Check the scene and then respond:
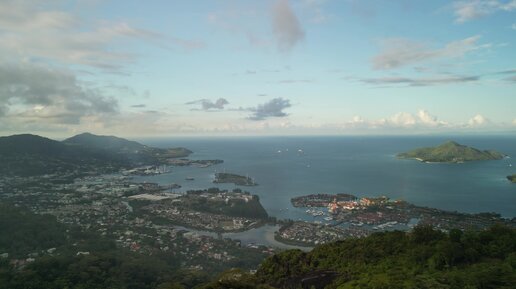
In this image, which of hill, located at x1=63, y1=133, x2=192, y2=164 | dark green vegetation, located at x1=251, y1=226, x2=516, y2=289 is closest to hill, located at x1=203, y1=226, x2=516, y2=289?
dark green vegetation, located at x1=251, y1=226, x2=516, y2=289

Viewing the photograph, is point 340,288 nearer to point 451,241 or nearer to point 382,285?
point 382,285

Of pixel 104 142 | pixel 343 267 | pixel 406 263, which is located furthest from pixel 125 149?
pixel 406 263

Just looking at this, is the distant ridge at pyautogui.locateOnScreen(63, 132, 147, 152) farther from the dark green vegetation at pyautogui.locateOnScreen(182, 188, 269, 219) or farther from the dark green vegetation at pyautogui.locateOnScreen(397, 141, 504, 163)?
the dark green vegetation at pyautogui.locateOnScreen(397, 141, 504, 163)

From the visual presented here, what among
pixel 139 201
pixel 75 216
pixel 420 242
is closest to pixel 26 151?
pixel 139 201

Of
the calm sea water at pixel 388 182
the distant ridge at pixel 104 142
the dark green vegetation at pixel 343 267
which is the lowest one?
the calm sea water at pixel 388 182

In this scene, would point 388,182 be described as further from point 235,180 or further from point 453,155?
point 453,155

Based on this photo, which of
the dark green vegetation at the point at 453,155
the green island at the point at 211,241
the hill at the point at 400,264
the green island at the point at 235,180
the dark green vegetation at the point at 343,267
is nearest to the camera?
the hill at the point at 400,264

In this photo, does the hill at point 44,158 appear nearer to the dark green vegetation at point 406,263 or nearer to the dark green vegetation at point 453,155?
the dark green vegetation at point 406,263

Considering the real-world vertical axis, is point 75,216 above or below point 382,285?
below

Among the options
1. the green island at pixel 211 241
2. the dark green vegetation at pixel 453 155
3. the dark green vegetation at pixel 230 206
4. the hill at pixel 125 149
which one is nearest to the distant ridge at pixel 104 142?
the hill at pixel 125 149
